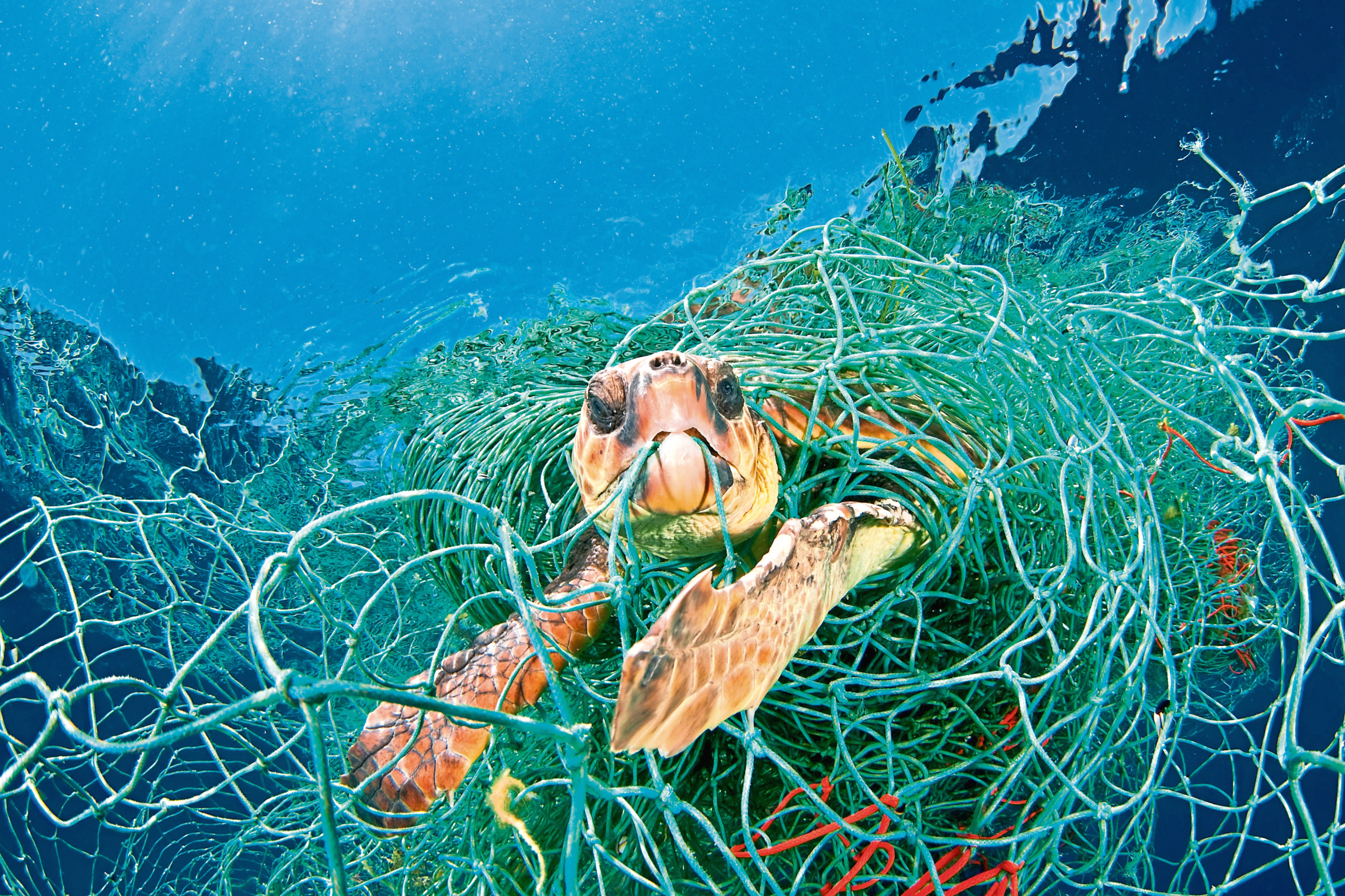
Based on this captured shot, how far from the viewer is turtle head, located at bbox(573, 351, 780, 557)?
124cm

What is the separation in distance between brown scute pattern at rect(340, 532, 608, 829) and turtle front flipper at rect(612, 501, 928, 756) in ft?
2.52

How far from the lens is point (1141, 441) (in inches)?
88.9

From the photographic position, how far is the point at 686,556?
1554 mm

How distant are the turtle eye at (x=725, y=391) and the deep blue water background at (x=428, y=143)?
10.5 feet

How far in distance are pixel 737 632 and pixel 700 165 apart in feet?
14.4

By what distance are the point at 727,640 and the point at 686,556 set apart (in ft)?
2.19

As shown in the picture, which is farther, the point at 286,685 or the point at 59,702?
the point at 59,702

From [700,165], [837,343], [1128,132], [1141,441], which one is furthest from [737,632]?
[1128,132]

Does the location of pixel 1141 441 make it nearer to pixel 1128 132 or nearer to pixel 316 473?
pixel 1128 132

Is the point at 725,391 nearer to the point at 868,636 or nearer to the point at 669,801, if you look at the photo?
the point at 868,636

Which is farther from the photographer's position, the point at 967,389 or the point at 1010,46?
the point at 1010,46

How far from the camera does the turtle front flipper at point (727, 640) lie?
2.51ft

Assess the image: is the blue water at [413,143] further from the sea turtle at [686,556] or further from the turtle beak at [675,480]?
the turtle beak at [675,480]

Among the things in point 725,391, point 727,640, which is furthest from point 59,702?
point 725,391
